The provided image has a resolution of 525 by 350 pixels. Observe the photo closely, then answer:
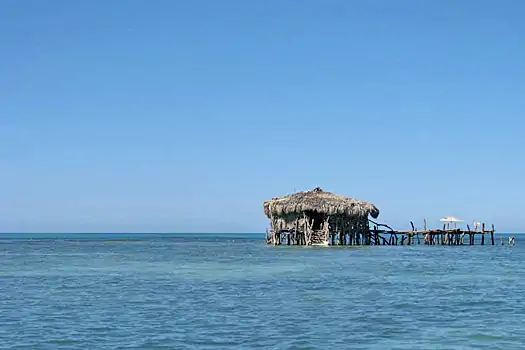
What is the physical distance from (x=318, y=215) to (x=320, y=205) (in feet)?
11.1

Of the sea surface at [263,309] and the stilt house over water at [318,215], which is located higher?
the stilt house over water at [318,215]

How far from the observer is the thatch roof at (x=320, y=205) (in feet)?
175

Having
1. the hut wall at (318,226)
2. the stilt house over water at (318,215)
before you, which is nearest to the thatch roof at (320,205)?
the stilt house over water at (318,215)

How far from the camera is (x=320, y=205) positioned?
53.3 meters

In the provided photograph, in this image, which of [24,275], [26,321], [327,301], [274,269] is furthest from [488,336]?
[24,275]

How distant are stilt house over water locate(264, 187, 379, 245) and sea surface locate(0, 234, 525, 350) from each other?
2249 cm

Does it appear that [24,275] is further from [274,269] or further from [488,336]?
[488,336]

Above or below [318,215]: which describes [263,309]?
below

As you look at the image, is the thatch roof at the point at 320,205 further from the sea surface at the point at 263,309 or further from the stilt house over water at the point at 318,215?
the sea surface at the point at 263,309

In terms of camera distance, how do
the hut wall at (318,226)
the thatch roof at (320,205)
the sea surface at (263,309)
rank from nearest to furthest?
the sea surface at (263,309) < the thatch roof at (320,205) < the hut wall at (318,226)

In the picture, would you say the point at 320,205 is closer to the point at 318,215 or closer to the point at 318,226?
the point at 318,215

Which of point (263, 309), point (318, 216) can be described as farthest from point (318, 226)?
point (263, 309)

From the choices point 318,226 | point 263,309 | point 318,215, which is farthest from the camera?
point 318,226

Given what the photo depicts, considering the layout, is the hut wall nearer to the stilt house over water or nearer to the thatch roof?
the stilt house over water
